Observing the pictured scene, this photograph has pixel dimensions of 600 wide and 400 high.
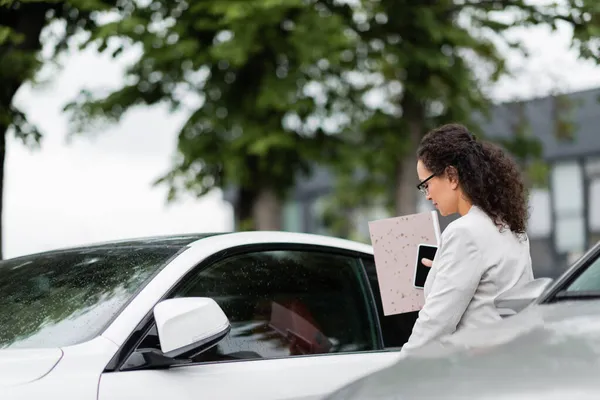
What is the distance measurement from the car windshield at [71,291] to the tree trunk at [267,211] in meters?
12.9

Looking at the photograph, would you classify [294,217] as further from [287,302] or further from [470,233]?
[470,233]

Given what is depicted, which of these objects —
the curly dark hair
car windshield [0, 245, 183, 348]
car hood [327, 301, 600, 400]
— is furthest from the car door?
car hood [327, 301, 600, 400]

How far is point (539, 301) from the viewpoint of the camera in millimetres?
3092

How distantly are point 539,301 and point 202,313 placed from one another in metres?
1.03

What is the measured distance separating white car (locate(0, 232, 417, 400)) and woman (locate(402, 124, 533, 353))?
1.90 feet

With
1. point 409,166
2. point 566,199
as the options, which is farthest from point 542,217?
point 409,166

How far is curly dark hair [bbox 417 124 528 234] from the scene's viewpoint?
3705mm

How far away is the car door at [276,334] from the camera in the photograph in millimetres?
3391

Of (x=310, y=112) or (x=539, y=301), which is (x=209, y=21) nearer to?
(x=310, y=112)

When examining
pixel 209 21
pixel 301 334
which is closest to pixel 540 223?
pixel 209 21

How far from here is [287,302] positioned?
13.8 ft

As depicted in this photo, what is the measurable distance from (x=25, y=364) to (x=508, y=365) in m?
1.60

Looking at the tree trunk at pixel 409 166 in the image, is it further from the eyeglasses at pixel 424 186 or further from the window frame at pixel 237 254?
the eyeglasses at pixel 424 186

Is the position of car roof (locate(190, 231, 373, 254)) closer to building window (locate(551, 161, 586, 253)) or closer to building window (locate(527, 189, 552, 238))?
building window (locate(551, 161, 586, 253))
